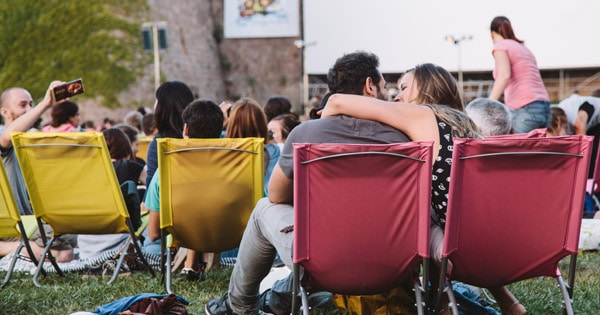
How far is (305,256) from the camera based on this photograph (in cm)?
250

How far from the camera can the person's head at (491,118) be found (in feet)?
12.0

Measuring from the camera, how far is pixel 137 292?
12.6ft

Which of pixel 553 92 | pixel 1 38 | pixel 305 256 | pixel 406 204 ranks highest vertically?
pixel 406 204

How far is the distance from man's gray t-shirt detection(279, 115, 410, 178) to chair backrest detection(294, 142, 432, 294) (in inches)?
12.2

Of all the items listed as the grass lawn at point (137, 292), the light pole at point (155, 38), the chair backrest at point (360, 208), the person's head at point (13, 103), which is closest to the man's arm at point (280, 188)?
the chair backrest at point (360, 208)

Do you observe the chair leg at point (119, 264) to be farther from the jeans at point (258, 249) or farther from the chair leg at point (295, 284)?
the chair leg at point (295, 284)

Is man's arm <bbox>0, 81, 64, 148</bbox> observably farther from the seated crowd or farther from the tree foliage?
the tree foliage

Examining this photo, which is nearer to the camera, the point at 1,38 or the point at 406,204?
the point at 406,204

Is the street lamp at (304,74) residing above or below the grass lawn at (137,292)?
below

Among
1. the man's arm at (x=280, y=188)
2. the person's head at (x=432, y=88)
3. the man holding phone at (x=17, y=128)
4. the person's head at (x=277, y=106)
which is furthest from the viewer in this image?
the person's head at (x=277, y=106)

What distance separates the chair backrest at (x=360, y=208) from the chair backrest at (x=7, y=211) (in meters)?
2.02

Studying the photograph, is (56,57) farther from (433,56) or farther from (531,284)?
(531,284)

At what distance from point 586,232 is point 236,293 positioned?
2.68 meters

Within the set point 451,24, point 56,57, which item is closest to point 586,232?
point 56,57
